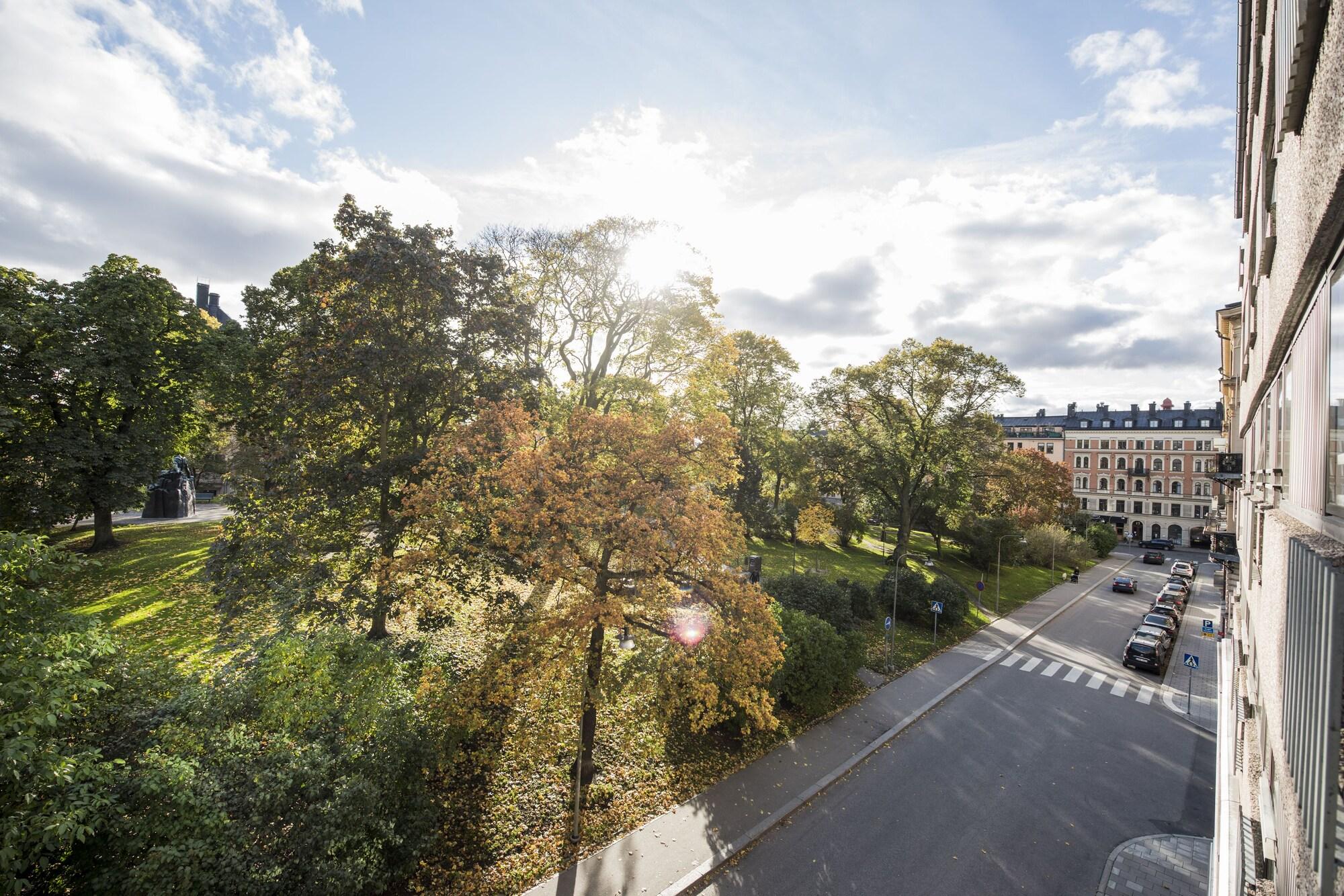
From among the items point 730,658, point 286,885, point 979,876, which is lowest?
point 979,876

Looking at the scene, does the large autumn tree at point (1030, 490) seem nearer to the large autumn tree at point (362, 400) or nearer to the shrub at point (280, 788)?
the large autumn tree at point (362, 400)

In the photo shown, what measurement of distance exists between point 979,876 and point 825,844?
2858mm

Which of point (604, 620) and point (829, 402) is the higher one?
point (829, 402)

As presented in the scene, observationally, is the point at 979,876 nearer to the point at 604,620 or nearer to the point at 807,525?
the point at 604,620

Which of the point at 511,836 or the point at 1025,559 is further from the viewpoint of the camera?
the point at 1025,559

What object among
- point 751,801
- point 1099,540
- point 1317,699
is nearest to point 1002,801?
point 751,801

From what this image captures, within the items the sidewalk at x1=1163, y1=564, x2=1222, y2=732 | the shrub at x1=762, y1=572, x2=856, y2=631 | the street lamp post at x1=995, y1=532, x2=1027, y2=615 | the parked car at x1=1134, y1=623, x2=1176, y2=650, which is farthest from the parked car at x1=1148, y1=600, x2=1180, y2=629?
the shrub at x1=762, y1=572, x2=856, y2=631

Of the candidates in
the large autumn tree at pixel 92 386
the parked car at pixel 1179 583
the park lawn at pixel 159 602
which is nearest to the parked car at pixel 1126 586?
the parked car at pixel 1179 583

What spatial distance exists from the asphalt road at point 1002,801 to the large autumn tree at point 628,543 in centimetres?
291

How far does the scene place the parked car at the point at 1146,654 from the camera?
22516 mm

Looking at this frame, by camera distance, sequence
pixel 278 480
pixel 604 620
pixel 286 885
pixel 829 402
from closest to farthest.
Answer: pixel 286 885
pixel 604 620
pixel 278 480
pixel 829 402

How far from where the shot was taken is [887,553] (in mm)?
41594

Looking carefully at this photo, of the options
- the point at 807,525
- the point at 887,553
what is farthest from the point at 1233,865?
the point at 887,553

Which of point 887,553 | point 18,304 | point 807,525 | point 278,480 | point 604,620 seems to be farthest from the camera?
point 887,553
